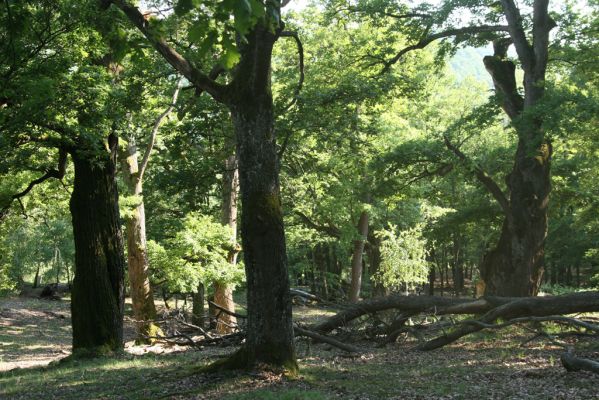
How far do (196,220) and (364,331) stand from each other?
7.93 m

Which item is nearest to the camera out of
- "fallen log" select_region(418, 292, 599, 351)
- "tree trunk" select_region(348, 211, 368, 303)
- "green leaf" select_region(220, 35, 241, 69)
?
"green leaf" select_region(220, 35, 241, 69)

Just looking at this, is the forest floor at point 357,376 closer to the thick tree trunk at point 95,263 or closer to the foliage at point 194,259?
the thick tree trunk at point 95,263

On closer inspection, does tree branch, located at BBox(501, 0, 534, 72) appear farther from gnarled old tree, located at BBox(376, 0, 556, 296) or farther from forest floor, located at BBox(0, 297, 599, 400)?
forest floor, located at BBox(0, 297, 599, 400)

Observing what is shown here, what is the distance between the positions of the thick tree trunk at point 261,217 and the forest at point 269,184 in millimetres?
25

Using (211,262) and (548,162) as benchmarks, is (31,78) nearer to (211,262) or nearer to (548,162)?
(211,262)

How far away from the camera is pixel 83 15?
29.2 ft

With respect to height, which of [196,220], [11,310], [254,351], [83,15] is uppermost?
[83,15]

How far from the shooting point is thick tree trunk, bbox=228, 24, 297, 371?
22.1 feet

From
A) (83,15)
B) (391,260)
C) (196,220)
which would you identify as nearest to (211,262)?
(196,220)

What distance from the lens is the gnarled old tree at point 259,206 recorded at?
6746mm

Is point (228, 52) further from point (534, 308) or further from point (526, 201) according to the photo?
point (526, 201)

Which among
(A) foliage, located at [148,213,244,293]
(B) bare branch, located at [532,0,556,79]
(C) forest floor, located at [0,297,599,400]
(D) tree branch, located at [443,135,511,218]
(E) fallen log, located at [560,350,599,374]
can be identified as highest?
(B) bare branch, located at [532,0,556,79]

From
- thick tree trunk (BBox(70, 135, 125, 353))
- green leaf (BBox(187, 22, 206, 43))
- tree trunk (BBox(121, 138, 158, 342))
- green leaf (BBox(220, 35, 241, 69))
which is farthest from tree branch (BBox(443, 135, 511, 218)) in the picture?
green leaf (BBox(187, 22, 206, 43))

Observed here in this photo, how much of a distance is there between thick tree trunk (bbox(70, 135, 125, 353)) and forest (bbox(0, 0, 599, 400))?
34mm
